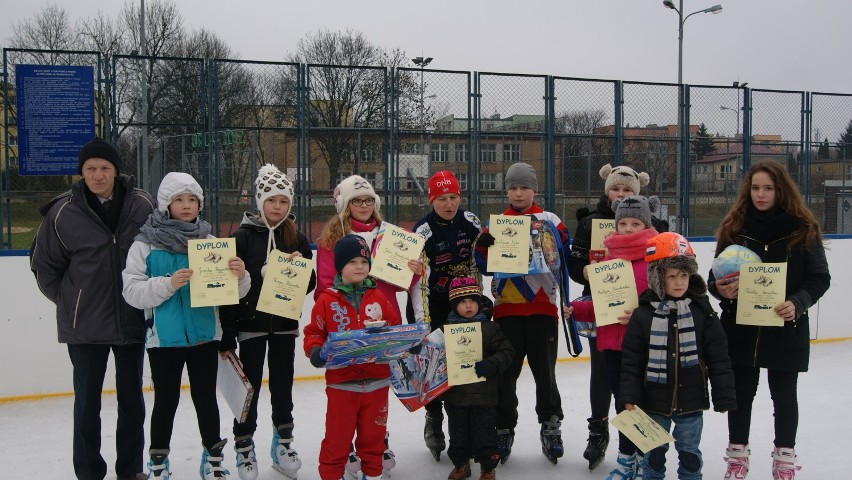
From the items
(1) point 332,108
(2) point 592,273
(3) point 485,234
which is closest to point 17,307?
(1) point 332,108

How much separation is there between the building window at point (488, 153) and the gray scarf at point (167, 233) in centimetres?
419

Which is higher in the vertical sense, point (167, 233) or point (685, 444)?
point (167, 233)

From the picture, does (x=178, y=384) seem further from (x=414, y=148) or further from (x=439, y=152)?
Answer: (x=439, y=152)

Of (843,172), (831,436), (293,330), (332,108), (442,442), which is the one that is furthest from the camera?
(843,172)

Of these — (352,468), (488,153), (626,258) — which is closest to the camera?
(626,258)

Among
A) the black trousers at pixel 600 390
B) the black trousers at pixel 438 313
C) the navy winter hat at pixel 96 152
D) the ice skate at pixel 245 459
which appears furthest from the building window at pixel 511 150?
the navy winter hat at pixel 96 152

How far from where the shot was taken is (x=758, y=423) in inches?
197

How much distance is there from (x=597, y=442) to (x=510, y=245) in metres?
1.22

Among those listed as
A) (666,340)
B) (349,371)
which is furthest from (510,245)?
(349,371)

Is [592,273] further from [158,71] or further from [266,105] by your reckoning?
[158,71]

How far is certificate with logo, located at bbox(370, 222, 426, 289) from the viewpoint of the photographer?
3.78 metres

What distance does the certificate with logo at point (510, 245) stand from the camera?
13.1 ft

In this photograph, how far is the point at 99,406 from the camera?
3.78 metres

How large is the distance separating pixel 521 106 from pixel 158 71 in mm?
3593
